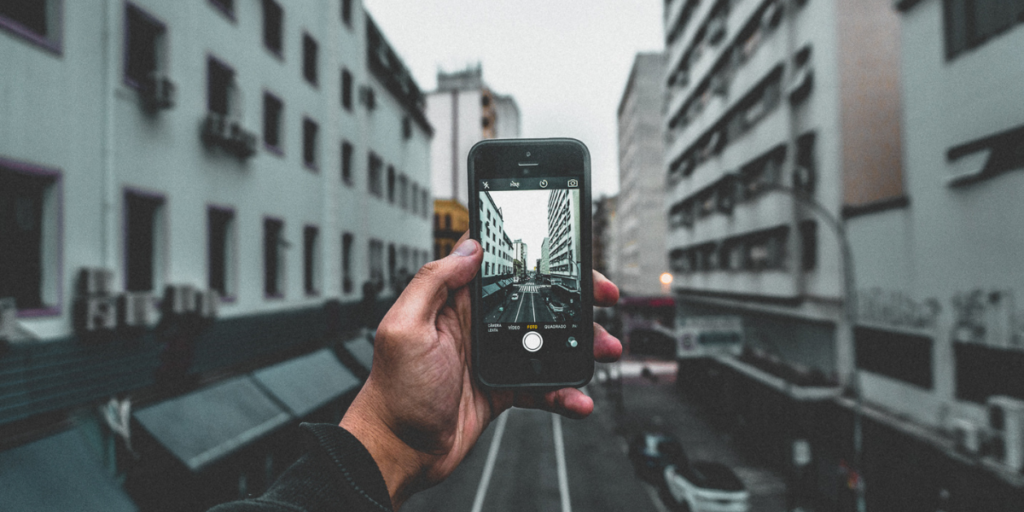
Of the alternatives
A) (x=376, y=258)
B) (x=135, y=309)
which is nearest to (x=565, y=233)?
(x=135, y=309)

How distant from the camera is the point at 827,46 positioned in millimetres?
20219

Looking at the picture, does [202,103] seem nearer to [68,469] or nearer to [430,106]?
[68,469]

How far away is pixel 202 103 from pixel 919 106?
65.0 ft

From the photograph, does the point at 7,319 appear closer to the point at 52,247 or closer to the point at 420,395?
the point at 52,247

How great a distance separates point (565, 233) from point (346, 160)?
18409mm

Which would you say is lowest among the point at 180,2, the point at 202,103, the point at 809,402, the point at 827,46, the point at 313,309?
the point at 809,402

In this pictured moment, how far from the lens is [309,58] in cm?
1781

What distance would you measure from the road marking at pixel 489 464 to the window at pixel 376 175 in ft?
42.3

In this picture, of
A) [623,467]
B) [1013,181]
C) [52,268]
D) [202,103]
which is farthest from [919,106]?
[52,268]

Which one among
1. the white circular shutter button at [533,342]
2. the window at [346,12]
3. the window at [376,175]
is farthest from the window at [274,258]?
the white circular shutter button at [533,342]

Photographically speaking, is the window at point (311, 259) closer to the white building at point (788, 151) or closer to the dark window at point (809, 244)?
the white building at point (788, 151)

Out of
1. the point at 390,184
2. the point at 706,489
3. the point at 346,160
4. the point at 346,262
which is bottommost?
the point at 706,489

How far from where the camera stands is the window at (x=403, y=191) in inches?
990

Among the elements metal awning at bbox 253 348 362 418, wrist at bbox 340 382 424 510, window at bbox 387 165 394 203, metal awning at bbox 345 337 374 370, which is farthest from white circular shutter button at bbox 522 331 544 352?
window at bbox 387 165 394 203
